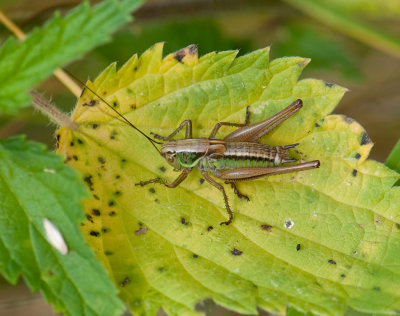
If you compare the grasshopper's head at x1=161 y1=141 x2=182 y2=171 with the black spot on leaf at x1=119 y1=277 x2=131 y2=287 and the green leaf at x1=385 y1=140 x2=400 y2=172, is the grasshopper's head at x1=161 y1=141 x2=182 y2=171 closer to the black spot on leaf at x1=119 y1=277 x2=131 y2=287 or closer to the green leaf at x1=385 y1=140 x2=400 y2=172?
the black spot on leaf at x1=119 y1=277 x2=131 y2=287

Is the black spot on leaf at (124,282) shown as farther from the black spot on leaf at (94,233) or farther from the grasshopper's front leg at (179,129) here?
the grasshopper's front leg at (179,129)

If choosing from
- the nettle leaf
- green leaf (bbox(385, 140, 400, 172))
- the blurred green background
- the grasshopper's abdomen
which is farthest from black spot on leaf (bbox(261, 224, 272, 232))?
the blurred green background

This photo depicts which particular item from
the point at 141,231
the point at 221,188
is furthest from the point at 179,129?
the point at 141,231

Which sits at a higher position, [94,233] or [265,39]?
[265,39]

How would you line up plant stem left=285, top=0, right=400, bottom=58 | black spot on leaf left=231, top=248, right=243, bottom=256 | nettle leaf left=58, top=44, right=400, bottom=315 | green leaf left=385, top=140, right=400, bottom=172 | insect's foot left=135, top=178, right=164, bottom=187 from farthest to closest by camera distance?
1. plant stem left=285, top=0, right=400, bottom=58
2. green leaf left=385, top=140, right=400, bottom=172
3. insect's foot left=135, top=178, right=164, bottom=187
4. black spot on leaf left=231, top=248, right=243, bottom=256
5. nettle leaf left=58, top=44, right=400, bottom=315

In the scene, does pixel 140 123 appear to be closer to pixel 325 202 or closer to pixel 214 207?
pixel 214 207

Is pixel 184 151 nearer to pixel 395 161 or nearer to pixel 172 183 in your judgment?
pixel 172 183

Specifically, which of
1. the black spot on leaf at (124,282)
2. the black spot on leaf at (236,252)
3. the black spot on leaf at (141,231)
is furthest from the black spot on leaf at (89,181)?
the black spot on leaf at (236,252)
